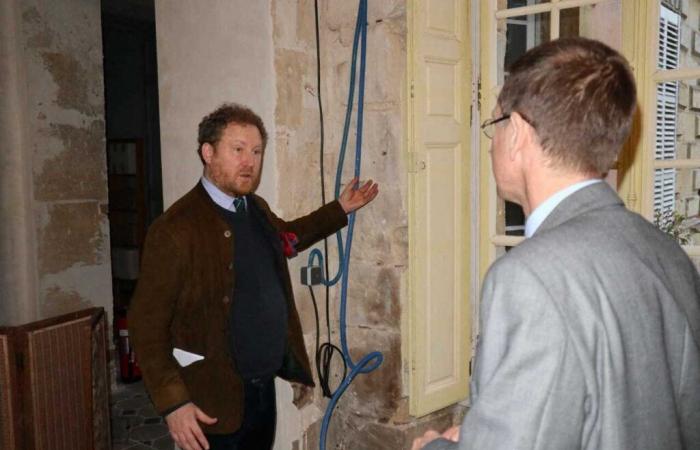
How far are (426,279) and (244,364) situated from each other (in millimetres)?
809

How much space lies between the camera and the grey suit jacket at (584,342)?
2.68 ft

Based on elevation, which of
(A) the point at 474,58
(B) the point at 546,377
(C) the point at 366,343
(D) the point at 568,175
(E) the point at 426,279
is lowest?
(C) the point at 366,343

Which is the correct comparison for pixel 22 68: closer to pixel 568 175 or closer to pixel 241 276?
pixel 241 276

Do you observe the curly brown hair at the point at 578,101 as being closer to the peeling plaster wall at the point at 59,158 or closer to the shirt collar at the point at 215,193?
the shirt collar at the point at 215,193

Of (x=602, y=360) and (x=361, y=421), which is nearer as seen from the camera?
(x=602, y=360)

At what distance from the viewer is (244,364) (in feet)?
6.63

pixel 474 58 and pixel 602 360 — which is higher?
pixel 474 58

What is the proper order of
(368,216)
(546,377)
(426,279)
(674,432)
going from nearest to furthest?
(546,377)
(674,432)
(426,279)
(368,216)

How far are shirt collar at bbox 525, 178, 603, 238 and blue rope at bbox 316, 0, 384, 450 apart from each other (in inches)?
60.9

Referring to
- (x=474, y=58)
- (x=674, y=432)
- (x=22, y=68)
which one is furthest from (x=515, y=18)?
(x=22, y=68)

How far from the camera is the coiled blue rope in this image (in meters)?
2.49

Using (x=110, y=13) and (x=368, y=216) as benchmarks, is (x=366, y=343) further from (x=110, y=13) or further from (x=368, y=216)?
(x=110, y=13)

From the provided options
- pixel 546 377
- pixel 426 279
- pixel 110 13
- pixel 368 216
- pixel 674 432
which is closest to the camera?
pixel 546 377

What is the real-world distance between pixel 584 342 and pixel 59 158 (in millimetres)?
3563
